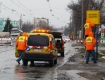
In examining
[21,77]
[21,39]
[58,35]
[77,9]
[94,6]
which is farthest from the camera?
[77,9]

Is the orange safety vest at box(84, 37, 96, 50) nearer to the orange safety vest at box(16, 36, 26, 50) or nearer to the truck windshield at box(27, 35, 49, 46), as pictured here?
the truck windshield at box(27, 35, 49, 46)

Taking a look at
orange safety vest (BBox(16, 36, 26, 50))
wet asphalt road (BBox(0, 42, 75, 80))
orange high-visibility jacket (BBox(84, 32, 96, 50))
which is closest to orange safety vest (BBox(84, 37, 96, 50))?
orange high-visibility jacket (BBox(84, 32, 96, 50))

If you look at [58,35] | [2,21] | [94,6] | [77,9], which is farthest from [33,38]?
[2,21]

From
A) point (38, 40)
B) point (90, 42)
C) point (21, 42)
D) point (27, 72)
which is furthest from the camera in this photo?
point (90, 42)

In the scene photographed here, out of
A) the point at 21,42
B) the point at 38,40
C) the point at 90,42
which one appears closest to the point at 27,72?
the point at 38,40

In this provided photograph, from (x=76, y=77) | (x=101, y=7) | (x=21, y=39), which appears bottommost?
(x=76, y=77)

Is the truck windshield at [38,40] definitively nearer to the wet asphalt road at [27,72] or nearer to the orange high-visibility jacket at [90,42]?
the wet asphalt road at [27,72]

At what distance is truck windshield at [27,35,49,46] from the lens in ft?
60.7

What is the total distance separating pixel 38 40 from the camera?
61.0ft

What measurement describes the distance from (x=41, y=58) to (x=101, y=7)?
54.2 meters

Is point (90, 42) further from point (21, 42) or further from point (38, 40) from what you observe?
point (21, 42)

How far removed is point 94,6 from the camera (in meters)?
68.4

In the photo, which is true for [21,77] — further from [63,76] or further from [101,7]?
[101,7]

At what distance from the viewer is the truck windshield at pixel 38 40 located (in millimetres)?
18516
